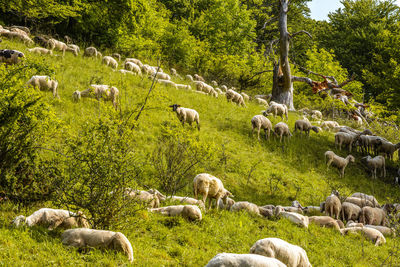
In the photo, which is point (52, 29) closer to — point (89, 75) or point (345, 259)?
point (89, 75)

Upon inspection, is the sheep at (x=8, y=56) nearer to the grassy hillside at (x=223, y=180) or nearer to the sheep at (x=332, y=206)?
the grassy hillside at (x=223, y=180)

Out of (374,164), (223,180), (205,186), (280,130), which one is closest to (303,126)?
(280,130)

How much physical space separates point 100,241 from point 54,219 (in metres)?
1.45

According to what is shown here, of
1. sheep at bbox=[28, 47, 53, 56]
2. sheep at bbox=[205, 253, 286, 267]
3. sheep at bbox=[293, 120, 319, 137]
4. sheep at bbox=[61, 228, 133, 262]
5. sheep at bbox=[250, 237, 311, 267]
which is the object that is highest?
sheep at bbox=[28, 47, 53, 56]

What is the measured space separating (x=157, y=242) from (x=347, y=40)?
48.5 meters

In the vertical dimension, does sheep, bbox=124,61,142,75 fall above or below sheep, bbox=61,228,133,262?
above

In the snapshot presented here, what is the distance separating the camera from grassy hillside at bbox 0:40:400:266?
5.57 m

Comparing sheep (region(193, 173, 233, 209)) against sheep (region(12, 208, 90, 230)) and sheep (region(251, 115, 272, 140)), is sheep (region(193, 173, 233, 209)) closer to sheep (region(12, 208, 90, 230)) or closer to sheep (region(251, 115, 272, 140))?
sheep (region(12, 208, 90, 230))

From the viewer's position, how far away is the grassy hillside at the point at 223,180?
18.3 feet

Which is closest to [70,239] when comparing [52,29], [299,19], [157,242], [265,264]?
[157,242]

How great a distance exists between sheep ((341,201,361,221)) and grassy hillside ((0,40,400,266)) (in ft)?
5.29

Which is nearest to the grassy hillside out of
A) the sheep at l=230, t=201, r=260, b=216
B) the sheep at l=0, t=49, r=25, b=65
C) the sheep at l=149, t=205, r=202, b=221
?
the sheep at l=149, t=205, r=202, b=221

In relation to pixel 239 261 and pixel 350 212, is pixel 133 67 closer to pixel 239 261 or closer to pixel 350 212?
pixel 350 212

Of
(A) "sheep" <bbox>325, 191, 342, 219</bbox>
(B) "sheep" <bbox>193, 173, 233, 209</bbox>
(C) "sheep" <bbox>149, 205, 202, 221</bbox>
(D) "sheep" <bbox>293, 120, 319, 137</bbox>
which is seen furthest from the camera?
(D) "sheep" <bbox>293, 120, 319, 137</bbox>
